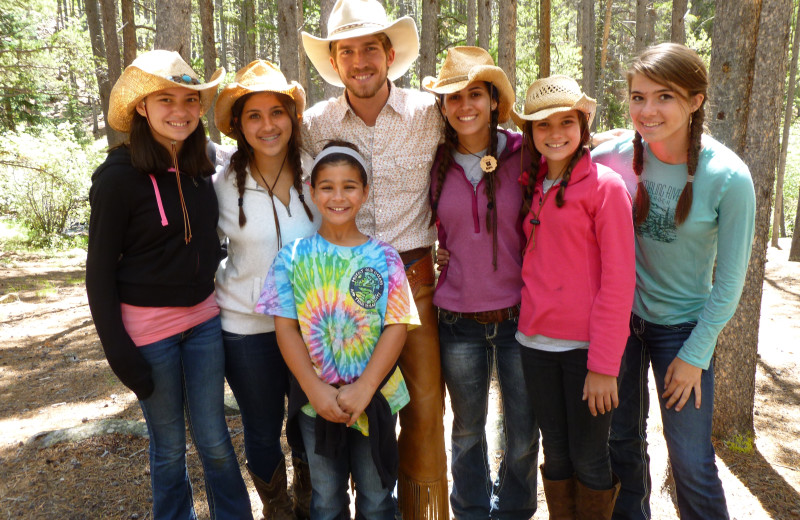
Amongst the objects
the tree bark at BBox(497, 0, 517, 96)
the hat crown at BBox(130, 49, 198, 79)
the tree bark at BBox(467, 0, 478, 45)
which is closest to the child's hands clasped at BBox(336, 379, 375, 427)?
the hat crown at BBox(130, 49, 198, 79)

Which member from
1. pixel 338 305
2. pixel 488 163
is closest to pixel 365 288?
pixel 338 305

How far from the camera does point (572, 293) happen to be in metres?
2.48

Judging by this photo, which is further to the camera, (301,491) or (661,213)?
(301,491)

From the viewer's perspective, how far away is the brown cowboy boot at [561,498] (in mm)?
2721

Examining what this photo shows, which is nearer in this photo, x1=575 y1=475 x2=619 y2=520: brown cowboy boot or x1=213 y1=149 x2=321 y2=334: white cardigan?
x1=575 y1=475 x2=619 y2=520: brown cowboy boot

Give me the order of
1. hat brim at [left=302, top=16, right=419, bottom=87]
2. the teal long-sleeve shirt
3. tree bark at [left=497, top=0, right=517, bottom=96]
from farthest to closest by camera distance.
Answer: tree bark at [left=497, top=0, right=517, bottom=96] < hat brim at [left=302, top=16, right=419, bottom=87] < the teal long-sleeve shirt

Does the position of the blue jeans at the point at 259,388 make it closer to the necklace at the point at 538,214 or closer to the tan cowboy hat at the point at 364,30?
the necklace at the point at 538,214

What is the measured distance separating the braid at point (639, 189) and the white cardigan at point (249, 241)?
162 centimetres

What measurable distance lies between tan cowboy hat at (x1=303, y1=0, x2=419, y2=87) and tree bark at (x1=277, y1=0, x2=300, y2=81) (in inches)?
233

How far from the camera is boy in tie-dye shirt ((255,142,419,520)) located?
2.48 metres

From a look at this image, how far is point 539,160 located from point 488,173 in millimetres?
264

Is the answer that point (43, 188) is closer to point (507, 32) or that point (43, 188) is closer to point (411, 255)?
point (507, 32)

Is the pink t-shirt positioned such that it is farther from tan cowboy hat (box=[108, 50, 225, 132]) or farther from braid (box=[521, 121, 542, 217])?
braid (box=[521, 121, 542, 217])

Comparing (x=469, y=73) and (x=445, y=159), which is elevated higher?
(x=469, y=73)
